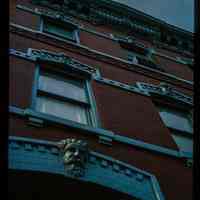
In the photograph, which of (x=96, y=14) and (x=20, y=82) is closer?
(x=20, y=82)

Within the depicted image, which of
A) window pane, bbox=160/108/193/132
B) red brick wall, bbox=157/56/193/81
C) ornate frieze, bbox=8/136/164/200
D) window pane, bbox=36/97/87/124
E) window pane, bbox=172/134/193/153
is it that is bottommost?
ornate frieze, bbox=8/136/164/200

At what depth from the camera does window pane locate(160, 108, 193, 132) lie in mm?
9930

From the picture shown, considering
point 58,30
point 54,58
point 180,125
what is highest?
point 58,30

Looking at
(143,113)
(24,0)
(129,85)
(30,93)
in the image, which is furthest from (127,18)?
(30,93)

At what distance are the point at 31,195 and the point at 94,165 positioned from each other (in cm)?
112

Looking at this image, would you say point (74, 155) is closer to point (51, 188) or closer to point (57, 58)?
point (51, 188)

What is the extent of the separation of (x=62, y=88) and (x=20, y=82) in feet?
4.67

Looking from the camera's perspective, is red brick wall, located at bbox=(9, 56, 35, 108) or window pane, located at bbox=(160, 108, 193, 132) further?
window pane, located at bbox=(160, 108, 193, 132)

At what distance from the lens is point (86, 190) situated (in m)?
6.04

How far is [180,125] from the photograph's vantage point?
10078 millimetres

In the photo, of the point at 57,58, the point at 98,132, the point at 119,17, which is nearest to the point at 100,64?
the point at 57,58

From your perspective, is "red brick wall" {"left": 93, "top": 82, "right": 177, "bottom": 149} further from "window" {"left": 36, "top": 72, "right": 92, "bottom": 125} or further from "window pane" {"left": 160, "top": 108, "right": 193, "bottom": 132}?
"window pane" {"left": 160, "top": 108, "right": 193, "bottom": 132}

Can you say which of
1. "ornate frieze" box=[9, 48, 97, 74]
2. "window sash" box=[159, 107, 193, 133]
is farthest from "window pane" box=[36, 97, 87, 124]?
"window sash" box=[159, 107, 193, 133]

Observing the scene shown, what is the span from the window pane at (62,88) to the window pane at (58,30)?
3884mm
